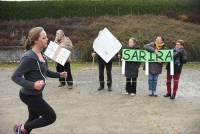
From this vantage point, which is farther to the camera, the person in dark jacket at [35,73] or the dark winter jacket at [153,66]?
the dark winter jacket at [153,66]

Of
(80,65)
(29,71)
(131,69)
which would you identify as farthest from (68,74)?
(29,71)

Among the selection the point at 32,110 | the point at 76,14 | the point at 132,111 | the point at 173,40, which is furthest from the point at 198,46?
the point at 32,110

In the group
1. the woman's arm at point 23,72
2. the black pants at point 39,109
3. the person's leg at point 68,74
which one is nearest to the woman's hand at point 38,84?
the woman's arm at point 23,72

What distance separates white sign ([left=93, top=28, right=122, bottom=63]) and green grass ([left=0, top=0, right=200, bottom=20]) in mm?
20554

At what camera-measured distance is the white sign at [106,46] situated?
50.5 feet

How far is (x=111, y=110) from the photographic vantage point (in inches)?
497

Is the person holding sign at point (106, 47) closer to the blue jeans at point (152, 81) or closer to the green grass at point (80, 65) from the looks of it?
the blue jeans at point (152, 81)

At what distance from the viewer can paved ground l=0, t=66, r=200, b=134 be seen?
34.8ft

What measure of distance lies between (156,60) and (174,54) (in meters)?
0.56

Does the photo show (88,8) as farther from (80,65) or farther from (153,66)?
(153,66)

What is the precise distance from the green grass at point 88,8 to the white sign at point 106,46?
809 inches

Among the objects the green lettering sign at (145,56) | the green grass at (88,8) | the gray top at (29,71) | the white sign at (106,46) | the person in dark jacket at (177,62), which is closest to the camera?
the gray top at (29,71)

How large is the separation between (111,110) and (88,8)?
24.0 meters

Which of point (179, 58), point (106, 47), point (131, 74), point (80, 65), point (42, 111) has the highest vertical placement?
point (42, 111)
